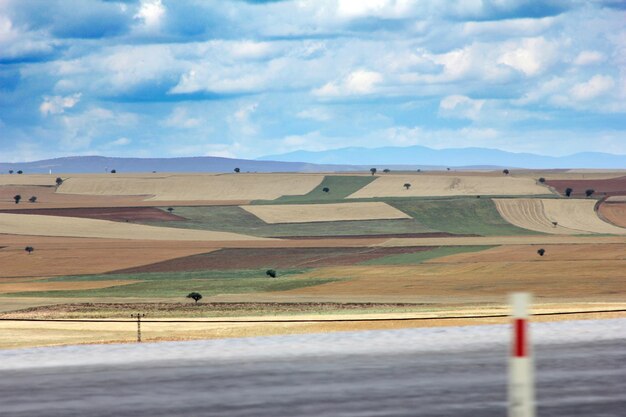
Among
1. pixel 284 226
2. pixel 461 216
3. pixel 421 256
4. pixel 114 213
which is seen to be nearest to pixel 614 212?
pixel 461 216

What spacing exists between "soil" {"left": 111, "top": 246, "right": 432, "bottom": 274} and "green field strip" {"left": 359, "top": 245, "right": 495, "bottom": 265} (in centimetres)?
179

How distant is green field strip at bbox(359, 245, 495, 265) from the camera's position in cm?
10150

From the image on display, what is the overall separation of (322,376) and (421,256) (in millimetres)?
91624

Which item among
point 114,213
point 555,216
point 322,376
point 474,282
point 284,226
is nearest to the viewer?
point 322,376

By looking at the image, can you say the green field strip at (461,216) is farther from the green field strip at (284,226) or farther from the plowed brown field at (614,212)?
the plowed brown field at (614,212)

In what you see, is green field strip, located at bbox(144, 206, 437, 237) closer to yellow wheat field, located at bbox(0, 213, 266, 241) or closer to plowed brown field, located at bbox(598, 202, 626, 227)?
yellow wheat field, located at bbox(0, 213, 266, 241)

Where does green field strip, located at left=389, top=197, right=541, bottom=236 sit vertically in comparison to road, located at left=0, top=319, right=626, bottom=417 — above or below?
above

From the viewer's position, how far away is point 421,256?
107 metres

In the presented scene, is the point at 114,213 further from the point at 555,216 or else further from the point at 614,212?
the point at 614,212

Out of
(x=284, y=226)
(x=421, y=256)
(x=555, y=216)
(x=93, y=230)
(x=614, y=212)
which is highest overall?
(x=614, y=212)

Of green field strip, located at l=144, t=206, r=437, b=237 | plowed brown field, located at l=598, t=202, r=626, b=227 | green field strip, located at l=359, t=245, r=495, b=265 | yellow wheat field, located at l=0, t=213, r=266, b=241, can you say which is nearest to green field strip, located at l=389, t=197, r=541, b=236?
green field strip, located at l=144, t=206, r=437, b=237

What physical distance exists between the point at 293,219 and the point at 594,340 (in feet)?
467

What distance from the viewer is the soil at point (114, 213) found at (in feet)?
520

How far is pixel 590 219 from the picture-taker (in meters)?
157
